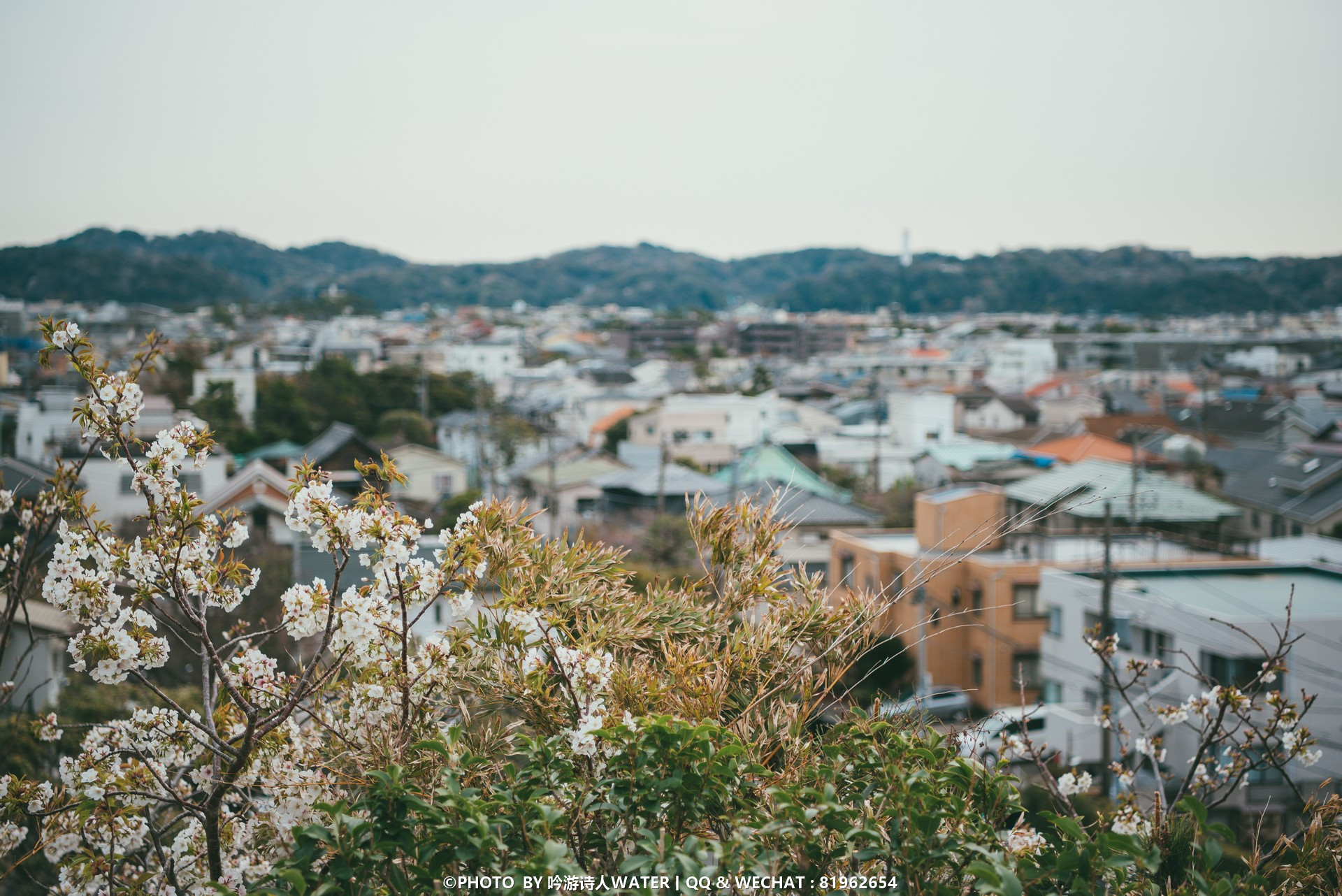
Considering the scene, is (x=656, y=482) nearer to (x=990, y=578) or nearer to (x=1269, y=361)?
(x=990, y=578)

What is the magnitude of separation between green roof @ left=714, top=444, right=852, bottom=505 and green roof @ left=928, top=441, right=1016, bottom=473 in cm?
352

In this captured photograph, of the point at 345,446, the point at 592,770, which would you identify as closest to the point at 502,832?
the point at 592,770

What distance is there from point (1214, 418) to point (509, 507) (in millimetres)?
34730

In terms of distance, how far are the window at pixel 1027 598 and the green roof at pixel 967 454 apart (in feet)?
37.8

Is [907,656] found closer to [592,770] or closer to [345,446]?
[592,770]

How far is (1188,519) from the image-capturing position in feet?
47.4

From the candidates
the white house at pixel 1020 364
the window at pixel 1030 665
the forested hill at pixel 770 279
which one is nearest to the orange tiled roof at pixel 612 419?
the window at pixel 1030 665

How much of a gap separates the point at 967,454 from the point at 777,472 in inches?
264

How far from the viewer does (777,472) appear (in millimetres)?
21531

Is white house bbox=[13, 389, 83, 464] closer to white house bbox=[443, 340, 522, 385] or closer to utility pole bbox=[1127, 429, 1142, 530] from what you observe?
utility pole bbox=[1127, 429, 1142, 530]

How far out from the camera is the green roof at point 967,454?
24281 mm

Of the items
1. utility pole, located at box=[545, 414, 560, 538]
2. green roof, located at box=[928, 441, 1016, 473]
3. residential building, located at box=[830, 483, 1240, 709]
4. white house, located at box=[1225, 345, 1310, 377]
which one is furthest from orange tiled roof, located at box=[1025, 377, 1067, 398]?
residential building, located at box=[830, 483, 1240, 709]

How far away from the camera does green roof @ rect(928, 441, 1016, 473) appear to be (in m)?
24.3

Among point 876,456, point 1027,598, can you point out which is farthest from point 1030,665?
point 876,456
